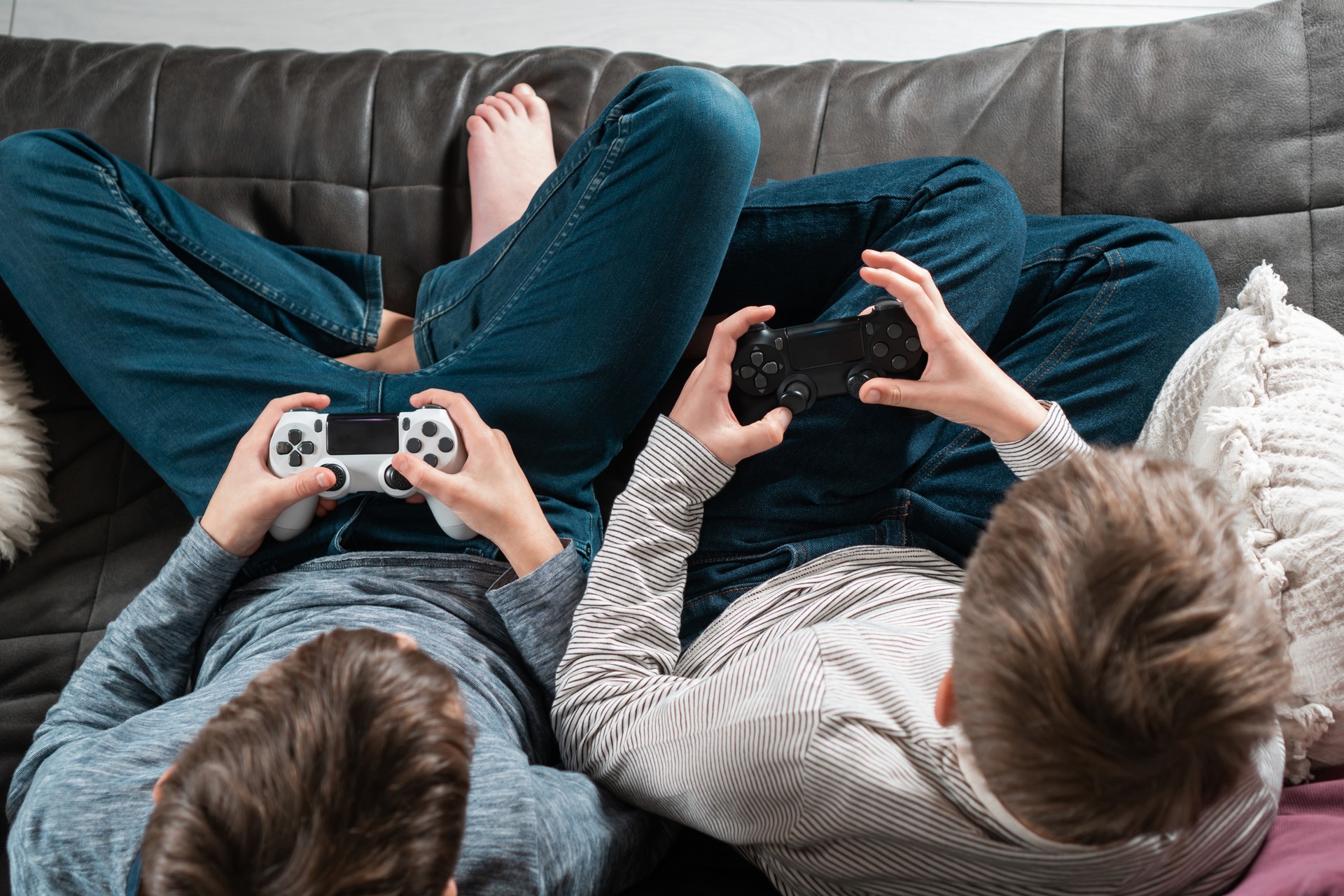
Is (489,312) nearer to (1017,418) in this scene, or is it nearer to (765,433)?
(765,433)

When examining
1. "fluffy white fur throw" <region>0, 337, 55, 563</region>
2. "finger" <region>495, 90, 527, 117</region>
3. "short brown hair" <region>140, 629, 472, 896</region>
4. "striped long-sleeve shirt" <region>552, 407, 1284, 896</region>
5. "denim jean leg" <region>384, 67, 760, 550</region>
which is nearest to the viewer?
"short brown hair" <region>140, 629, 472, 896</region>

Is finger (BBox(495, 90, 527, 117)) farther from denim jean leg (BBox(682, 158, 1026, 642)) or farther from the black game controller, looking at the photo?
the black game controller

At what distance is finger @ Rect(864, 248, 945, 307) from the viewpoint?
770 millimetres

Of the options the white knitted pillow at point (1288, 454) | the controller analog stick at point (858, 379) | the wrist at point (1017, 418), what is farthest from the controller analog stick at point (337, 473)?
the white knitted pillow at point (1288, 454)

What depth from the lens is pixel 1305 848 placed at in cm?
59

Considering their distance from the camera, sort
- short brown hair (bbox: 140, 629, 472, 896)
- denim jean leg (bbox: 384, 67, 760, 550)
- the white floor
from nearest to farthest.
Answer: short brown hair (bbox: 140, 629, 472, 896), denim jean leg (bbox: 384, 67, 760, 550), the white floor

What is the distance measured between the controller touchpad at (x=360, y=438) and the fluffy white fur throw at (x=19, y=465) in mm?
443

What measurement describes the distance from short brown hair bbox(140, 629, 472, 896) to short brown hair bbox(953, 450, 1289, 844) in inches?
12.1

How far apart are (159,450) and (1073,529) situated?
87 cm

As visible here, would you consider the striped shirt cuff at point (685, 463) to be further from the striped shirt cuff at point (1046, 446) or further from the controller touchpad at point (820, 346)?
the striped shirt cuff at point (1046, 446)

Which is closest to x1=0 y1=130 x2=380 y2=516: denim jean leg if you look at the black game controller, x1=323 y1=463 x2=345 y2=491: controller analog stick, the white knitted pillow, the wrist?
x1=323 y1=463 x2=345 y2=491: controller analog stick

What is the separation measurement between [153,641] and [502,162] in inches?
25.5

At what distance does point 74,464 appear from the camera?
104 centimetres

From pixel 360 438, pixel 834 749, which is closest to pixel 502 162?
pixel 360 438
